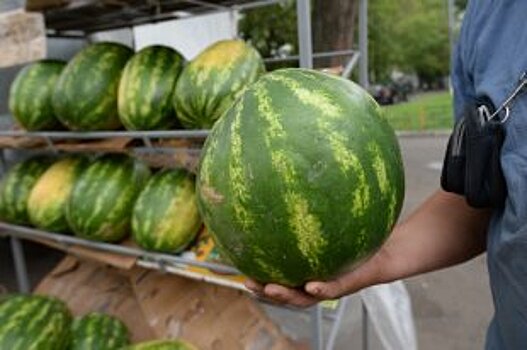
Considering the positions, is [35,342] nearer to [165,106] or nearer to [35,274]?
[165,106]

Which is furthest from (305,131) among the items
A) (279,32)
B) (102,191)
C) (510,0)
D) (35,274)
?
(279,32)

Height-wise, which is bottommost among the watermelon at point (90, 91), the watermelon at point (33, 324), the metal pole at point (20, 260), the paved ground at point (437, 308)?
the paved ground at point (437, 308)

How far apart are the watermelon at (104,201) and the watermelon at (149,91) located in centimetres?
27

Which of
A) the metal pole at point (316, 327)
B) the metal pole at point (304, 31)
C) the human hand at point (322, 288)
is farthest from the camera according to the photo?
the metal pole at point (316, 327)

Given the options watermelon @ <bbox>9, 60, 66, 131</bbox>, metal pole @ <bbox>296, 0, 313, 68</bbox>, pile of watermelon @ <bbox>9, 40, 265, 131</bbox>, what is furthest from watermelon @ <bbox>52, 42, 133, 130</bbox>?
metal pole @ <bbox>296, 0, 313, 68</bbox>

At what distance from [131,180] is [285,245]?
1.53 meters

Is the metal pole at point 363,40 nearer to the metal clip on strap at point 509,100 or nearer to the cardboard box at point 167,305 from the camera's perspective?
the cardboard box at point 167,305

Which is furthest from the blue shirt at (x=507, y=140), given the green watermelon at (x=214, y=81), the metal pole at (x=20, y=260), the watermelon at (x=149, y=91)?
the metal pole at (x=20, y=260)

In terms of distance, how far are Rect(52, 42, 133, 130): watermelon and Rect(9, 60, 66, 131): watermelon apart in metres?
0.11

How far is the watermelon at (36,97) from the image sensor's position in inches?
94.5

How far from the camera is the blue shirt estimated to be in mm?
914

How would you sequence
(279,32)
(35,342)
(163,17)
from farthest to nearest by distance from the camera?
(279,32), (163,17), (35,342)

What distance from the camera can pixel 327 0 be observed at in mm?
4402

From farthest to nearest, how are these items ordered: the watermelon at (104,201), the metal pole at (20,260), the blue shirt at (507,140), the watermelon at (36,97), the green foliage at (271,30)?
the green foliage at (271,30)
the metal pole at (20,260)
the watermelon at (36,97)
the watermelon at (104,201)
the blue shirt at (507,140)
